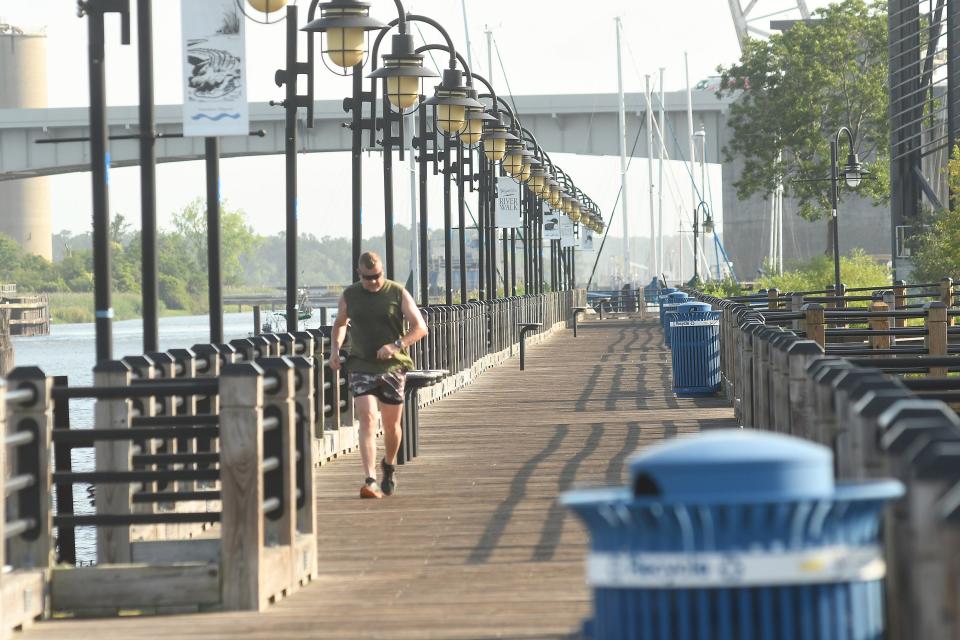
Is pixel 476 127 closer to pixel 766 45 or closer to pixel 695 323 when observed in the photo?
pixel 695 323

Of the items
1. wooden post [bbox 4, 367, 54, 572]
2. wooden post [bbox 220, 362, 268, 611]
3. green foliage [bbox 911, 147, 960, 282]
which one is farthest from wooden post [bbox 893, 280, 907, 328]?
wooden post [bbox 4, 367, 54, 572]

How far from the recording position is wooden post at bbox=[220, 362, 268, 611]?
30.1 ft

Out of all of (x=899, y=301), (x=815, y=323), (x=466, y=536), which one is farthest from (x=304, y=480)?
(x=899, y=301)

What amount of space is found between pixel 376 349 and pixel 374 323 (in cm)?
21

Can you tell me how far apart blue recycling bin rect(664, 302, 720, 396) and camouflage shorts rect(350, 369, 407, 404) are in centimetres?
1291

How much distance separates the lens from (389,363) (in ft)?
46.4

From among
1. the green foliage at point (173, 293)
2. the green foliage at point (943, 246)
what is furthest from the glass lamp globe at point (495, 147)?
the green foliage at point (173, 293)

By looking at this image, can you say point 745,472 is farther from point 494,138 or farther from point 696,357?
point 494,138

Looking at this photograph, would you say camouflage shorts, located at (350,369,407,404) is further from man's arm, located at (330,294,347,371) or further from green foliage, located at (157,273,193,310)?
green foliage, located at (157,273,193,310)

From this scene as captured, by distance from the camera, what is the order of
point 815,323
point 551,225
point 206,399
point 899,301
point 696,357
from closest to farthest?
1. point 206,399
2. point 815,323
3. point 696,357
4. point 899,301
5. point 551,225

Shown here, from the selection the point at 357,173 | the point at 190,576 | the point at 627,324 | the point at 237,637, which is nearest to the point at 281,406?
the point at 190,576

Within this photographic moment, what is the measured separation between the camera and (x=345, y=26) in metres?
18.8

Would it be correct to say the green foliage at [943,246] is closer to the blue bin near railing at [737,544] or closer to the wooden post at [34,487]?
the wooden post at [34,487]

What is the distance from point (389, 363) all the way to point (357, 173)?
449 inches
